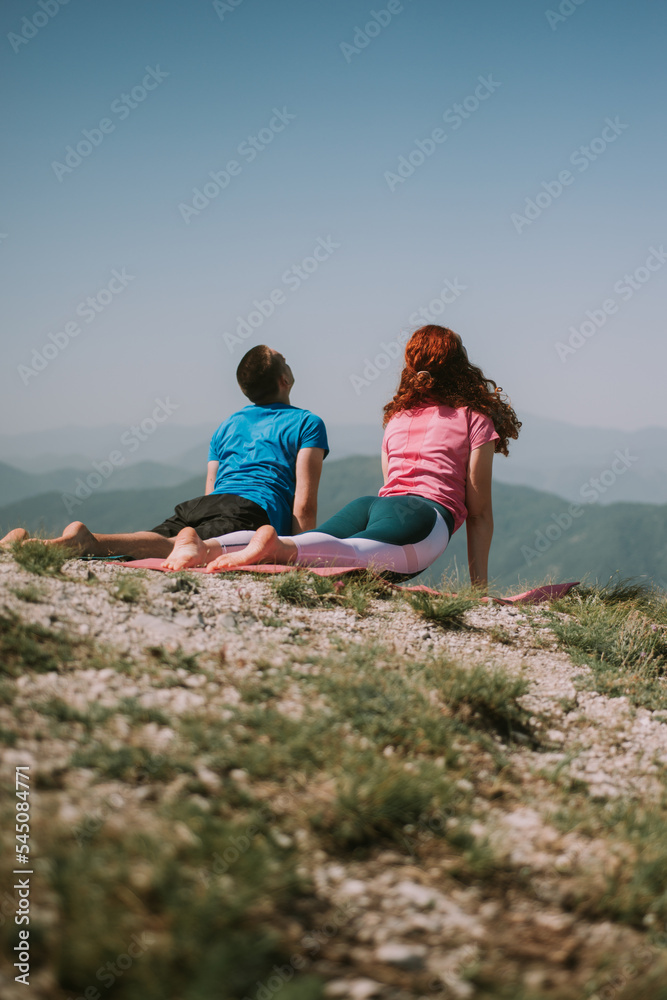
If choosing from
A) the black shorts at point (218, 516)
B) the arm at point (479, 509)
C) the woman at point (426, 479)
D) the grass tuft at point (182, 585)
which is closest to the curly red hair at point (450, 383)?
the woman at point (426, 479)

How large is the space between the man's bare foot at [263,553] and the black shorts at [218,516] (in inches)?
31.9

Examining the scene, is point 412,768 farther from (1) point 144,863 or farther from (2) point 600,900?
(1) point 144,863

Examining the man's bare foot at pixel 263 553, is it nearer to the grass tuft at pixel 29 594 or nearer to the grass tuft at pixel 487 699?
the grass tuft at pixel 29 594

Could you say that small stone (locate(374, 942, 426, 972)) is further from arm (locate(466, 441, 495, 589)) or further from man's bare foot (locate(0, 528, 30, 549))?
arm (locate(466, 441, 495, 589))

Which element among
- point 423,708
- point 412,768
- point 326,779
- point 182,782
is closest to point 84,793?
point 182,782

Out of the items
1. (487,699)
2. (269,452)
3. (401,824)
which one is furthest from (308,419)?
(401,824)

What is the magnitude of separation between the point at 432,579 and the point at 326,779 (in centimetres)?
320

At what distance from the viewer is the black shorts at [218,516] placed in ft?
17.9

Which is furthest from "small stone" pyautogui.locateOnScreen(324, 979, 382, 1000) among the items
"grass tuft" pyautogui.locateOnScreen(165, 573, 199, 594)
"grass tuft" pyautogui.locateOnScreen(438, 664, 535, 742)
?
"grass tuft" pyautogui.locateOnScreen(165, 573, 199, 594)

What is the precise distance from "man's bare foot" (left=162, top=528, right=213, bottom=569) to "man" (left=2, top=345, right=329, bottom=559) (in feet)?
1.78

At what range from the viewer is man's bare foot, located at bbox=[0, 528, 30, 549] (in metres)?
4.46

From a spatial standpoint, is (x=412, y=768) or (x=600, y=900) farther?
(x=412, y=768)

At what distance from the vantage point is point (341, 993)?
4.91 ft

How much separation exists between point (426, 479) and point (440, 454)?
264 mm
